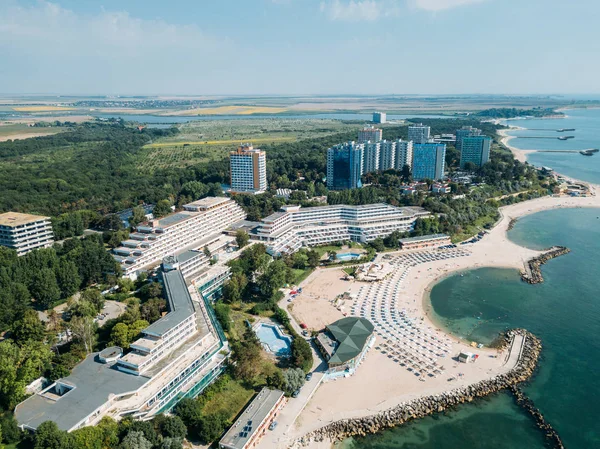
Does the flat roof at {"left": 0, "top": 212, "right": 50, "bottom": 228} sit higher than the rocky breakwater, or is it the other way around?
the flat roof at {"left": 0, "top": 212, "right": 50, "bottom": 228}

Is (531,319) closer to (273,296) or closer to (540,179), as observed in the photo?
(273,296)

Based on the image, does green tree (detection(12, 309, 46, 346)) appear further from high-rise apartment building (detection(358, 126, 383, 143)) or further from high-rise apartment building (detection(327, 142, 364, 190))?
high-rise apartment building (detection(358, 126, 383, 143))

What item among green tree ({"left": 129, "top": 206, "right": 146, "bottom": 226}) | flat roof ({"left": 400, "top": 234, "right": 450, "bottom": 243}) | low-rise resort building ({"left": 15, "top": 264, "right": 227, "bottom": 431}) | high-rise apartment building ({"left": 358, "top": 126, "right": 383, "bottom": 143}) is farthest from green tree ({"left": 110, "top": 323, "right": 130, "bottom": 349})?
high-rise apartment building ({"left": 358, "top": 126, "right": 383, "bottom": 143})

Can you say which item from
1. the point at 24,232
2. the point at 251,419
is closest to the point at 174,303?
the point at 251,419

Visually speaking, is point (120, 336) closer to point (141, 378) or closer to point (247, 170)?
point (141, 378)

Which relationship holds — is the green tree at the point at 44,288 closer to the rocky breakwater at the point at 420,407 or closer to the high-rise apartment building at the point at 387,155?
the rocky breakwater at the point at 420,407

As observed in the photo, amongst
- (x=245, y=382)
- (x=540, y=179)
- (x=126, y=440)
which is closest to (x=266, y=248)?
(x=245, y=382)
